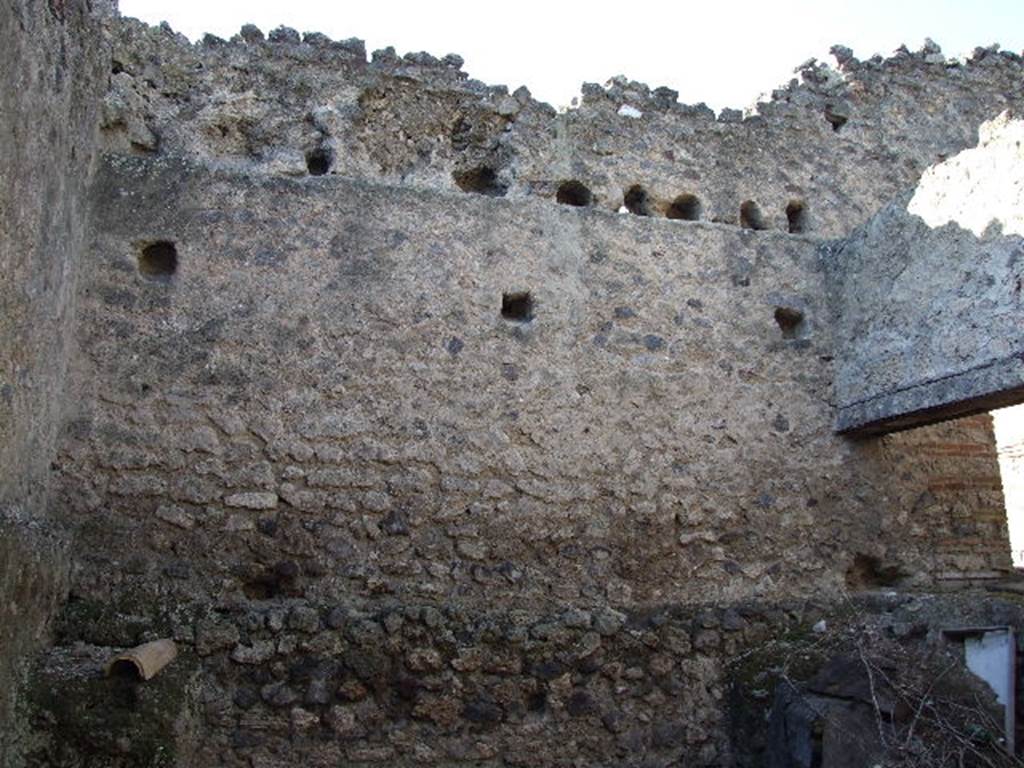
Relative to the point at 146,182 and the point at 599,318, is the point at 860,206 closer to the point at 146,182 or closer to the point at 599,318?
the point at 599,318

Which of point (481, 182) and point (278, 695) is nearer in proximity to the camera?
point (278, 695)

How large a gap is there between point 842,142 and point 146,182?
429 cm

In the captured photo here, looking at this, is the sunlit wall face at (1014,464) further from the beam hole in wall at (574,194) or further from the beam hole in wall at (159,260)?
the beam hole in wall at (159,260)

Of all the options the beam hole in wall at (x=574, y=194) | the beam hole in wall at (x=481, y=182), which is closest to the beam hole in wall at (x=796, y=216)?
the beam hole in wall at (x=574, y=194)

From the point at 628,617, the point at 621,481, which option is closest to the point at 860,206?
the point at 621,481

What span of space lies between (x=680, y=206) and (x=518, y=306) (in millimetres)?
1368

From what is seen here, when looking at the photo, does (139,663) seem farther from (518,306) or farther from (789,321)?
(789,321)

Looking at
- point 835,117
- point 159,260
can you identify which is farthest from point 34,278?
point 835,117

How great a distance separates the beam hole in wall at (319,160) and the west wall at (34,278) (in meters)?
1.21

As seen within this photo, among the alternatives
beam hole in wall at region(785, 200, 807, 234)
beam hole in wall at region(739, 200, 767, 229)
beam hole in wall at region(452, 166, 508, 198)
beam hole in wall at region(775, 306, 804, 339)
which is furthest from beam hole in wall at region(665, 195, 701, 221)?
beam hole in wall at region(452, 166, 508, 198)

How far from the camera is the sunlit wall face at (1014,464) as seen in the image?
10.1m

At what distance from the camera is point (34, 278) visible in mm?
4355

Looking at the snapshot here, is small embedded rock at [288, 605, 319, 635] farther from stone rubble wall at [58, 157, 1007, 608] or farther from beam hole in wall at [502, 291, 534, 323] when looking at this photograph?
beam hole in wall at [502, 291, 534, 323]

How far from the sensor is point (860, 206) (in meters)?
6.73
